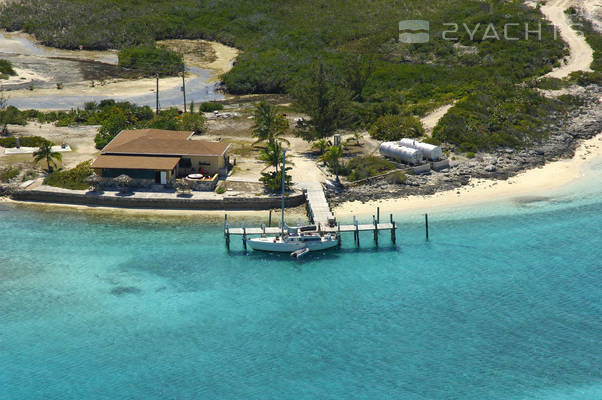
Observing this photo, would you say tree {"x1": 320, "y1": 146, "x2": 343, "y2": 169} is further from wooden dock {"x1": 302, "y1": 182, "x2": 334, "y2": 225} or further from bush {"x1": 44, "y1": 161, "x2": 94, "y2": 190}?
bush {"x1": 44, "y1": 161, "x2": 94, "y2": 190}

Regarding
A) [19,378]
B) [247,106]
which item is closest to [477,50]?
[247,106]

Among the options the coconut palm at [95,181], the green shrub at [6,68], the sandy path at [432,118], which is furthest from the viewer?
the green shrub at [6,68]

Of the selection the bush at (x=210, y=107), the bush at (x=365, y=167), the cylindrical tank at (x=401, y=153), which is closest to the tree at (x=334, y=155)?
the bush at (x=365, y=167)

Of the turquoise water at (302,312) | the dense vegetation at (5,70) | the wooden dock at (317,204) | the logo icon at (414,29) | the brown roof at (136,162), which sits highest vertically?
the logo icon at (414,29)

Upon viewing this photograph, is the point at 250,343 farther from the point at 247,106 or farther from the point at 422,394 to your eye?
the point at 247,106

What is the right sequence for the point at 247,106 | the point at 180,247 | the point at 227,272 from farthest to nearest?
1. the point at 247,106
2. the point at 180,247
3. the point at 227,272

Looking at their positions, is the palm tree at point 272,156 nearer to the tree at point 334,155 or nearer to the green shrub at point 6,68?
the tree at point 334,155

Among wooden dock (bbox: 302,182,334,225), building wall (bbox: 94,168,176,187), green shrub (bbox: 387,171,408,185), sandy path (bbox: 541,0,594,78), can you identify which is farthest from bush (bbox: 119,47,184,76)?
sandy path (bbox: 541,0,594,78)
